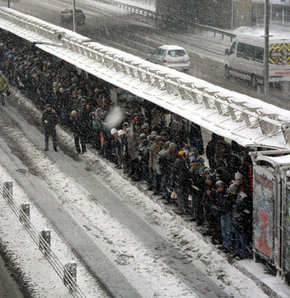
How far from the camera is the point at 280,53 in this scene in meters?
31.9

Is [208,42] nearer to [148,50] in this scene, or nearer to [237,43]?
[148,50]

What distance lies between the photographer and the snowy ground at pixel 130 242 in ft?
43.9

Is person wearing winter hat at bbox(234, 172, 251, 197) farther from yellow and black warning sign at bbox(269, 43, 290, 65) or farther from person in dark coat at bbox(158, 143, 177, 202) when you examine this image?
yellow and black warning sign at bbox(269, 43, 290, 65)

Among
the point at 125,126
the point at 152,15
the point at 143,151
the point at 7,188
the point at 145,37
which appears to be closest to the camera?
the point at 143,151

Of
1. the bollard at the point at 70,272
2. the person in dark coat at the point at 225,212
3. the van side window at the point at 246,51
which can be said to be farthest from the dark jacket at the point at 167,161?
the van side window at the point at 246,51

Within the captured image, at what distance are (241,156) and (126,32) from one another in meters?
37.1

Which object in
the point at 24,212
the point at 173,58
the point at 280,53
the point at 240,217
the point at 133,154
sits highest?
the point at 240,217

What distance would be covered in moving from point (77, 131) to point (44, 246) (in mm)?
7173

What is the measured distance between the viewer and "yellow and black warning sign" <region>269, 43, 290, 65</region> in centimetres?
3180

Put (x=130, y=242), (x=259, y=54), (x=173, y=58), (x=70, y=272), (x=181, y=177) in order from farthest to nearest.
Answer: (x=173, y=58) < (x=259, y=54) < (x=181, y=177) < (x=130, y=242) < (x=70, y=272)

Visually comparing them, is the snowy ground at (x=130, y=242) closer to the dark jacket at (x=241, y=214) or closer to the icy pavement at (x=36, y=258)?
the icy pavement at (x=36, y=258)

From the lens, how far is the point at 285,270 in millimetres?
12469

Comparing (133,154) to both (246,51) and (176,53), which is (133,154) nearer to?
(246,51)

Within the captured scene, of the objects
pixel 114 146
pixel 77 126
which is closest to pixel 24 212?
pixel 114 146
